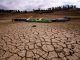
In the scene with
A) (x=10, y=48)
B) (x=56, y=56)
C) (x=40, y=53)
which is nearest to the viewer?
(x=56, y=56)

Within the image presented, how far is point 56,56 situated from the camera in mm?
2336

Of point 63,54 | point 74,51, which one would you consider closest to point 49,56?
point 63,54

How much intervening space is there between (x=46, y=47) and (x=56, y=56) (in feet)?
1.85

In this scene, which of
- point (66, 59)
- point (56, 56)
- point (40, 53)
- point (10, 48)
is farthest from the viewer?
point (10, 48)

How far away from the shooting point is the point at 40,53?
2.49 metres

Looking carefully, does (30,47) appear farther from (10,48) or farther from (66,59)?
(66,59)

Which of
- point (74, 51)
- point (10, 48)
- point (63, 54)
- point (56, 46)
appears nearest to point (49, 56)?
point (63, 54)

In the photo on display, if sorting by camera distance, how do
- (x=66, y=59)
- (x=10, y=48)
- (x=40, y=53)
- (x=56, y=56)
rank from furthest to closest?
(x=10, y=48)
(x=40, y=53)
(x=56, y=56)
(x=66, y=59)

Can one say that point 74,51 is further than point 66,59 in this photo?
Yes

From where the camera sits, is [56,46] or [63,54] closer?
[63,54]

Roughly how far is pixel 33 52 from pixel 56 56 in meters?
0.69

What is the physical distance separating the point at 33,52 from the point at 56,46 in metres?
0.83

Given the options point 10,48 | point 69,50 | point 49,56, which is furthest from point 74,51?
point 10,48

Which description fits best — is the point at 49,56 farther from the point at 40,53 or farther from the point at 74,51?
the point at 74,51
